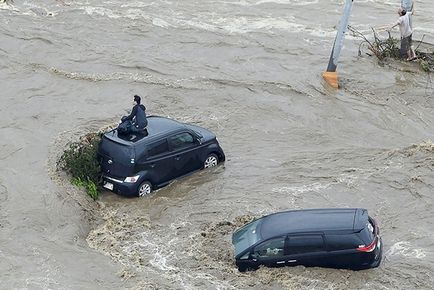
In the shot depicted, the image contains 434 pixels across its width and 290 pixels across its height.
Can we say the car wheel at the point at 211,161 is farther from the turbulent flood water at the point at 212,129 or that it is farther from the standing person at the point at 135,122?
Result: the standing person at the point at 135,122

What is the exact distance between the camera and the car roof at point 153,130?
1659 cm

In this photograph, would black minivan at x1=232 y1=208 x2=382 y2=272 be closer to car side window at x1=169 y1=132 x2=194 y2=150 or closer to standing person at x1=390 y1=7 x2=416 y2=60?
car side window at x1=169 y1=132 x2=194 y2=150

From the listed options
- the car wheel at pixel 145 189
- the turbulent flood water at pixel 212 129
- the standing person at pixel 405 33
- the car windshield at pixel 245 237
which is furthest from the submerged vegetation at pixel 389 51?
the car windshield at pixel 245 237

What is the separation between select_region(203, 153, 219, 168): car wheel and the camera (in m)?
17.6

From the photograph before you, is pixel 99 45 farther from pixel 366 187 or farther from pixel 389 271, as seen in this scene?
pixel 389 271

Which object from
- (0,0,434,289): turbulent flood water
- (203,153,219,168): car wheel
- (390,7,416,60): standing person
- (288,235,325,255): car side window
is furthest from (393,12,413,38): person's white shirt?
(288,235,325,255): car side window

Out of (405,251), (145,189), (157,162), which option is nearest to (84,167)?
(145,189)

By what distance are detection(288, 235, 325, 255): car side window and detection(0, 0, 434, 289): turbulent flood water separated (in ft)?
1.41

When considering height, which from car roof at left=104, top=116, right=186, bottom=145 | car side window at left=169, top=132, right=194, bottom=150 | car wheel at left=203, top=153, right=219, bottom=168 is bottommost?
car wheel at left=203, top=153, right=219, bottom=168

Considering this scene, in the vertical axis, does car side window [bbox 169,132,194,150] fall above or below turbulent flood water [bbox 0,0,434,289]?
above

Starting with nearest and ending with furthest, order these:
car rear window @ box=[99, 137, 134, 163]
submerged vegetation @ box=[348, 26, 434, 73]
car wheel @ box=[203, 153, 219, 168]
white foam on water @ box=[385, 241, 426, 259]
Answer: white foam on water @ box=[385, 241, 426, 259]
car rear window @ box=[99, 137, 134, 163]
car wheel @ box=[203, 153, 219, 168]
submerged vegetation @ box=[348, 26, 434, 73]

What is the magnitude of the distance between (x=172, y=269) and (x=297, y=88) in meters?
9.98

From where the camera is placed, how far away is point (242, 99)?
70.9ft

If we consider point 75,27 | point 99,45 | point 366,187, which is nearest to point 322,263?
point 366,187
